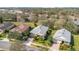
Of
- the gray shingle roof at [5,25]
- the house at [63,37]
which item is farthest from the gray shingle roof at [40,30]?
the gray shingle roof at [5,25]

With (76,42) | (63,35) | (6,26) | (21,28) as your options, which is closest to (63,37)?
(63,35)

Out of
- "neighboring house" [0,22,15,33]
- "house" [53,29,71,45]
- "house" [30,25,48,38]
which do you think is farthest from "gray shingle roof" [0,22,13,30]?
"house" [53,29,71,45]

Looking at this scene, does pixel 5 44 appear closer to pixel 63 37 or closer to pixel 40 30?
pixel 40 30

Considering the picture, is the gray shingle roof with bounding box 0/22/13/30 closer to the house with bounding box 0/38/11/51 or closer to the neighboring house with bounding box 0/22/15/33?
the neighboring house with bounding box 0/22/15/33

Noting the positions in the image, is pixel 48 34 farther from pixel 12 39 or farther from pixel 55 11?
pixel 12 39
